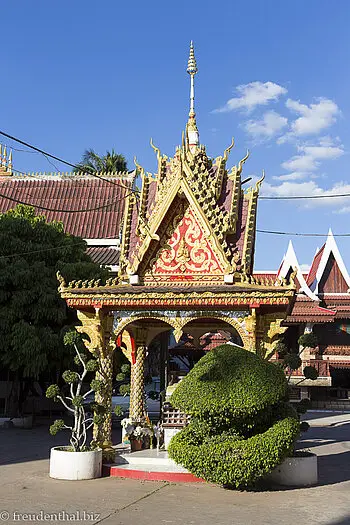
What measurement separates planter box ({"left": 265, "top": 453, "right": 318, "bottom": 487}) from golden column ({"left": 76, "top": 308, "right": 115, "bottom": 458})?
341 centimetres

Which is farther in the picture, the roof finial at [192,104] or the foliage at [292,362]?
the roof finial at [192,104]

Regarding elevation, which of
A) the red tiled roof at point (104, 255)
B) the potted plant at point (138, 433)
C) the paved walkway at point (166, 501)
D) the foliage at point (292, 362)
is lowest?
the paved walkway at point (166, 501)

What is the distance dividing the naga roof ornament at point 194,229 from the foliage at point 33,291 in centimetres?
815

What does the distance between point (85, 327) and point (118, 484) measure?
3.27 metres

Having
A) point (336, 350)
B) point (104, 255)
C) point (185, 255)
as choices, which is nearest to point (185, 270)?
point (185, 255)

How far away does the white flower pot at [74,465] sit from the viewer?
10.9 meters

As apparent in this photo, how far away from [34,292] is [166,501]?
12.7 meters

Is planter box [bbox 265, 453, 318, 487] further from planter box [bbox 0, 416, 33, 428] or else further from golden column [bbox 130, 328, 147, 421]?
planter box [bbox 0, 416, 33, 428]

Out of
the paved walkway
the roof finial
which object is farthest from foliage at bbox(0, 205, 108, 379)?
the roof finial

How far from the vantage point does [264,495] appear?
385 inches

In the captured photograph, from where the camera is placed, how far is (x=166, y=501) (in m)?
9.33

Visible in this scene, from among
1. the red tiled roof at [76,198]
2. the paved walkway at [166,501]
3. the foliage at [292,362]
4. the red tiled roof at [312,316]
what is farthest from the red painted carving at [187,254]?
the red tiled roof at [76,198]

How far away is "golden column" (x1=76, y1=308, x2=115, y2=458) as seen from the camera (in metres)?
11.8

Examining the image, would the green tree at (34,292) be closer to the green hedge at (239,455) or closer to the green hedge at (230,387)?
the green hedge at (230,387)
